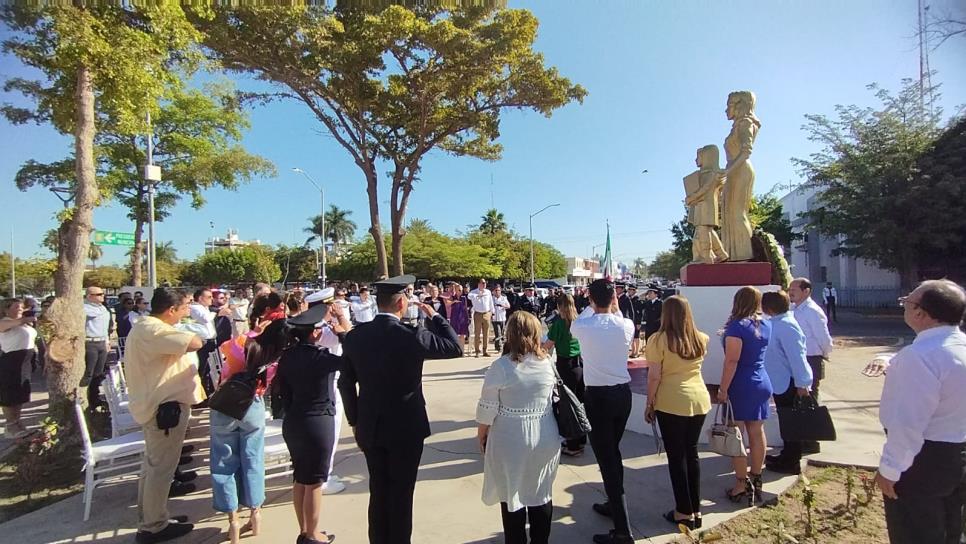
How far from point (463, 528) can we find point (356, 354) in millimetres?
1692

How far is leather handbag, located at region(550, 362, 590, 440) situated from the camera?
113 inches

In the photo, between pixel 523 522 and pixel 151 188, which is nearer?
pixel 523 522

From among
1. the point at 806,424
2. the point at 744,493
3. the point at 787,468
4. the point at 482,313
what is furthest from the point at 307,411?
the point at 482,313

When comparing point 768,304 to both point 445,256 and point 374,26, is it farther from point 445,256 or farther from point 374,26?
point 445,256

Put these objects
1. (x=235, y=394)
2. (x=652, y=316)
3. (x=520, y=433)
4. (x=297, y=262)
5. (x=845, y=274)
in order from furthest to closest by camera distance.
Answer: (x=297, y=262) < (x=845, y=274) < (x=652, y=316) < (x=235, y=394) < (x=520, y=433)

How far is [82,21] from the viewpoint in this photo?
5137 millimetres

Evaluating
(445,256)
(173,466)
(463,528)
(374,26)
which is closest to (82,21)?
(173,466)

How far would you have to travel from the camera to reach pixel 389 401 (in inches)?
107

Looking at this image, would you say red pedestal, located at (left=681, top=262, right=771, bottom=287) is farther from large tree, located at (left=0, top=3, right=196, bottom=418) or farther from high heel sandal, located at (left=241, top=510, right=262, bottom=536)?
large tree, located at (left=0, top=3, right=196, bottom=418)

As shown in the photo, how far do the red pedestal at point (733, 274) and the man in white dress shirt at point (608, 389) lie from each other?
315 cm

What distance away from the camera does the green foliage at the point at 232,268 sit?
1923 inches

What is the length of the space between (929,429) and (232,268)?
54.5 meters

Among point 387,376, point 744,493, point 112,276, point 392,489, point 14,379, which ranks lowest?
point 744,493

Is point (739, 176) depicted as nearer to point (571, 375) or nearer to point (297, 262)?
point (571, 375)
